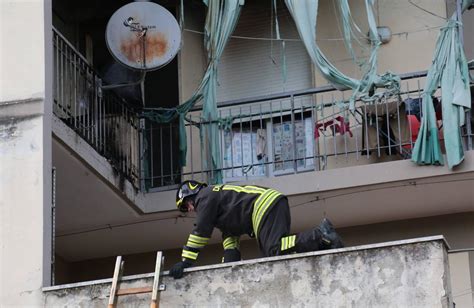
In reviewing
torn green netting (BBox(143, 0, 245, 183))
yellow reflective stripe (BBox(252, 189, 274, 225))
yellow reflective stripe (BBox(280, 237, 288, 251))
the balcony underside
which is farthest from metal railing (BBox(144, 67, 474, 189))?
yellow reflective stripe (BBox(280, 237, 288, 251))

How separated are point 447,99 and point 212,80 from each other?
2.87m

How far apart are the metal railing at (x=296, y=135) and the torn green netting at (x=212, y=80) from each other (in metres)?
0.11

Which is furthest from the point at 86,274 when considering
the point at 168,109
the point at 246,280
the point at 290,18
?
the point at 246,280

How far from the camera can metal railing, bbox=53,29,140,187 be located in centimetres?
1486

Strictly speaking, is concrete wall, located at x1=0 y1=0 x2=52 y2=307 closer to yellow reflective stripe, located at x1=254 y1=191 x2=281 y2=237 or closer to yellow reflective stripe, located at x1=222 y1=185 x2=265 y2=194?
yellow reflective stripe, located at x1=222 y1=185 x2=265 y2=194

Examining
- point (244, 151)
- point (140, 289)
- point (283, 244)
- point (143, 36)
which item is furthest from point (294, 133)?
point (140, 289)

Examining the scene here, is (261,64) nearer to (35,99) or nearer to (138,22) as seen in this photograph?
(138,22)

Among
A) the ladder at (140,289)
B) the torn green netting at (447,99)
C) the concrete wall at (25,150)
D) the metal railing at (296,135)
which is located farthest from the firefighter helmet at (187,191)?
the torn green netting at (447,99)

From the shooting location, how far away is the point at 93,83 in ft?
50.8

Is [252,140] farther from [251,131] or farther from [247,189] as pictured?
[247,189]

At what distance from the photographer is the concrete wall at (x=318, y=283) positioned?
11.6 m

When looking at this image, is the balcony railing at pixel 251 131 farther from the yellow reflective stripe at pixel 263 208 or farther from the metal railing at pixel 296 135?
the yellow reflective stripe at pixel 263 208

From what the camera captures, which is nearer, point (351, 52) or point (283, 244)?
point (283, 244)

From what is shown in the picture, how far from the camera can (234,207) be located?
1281 cm
